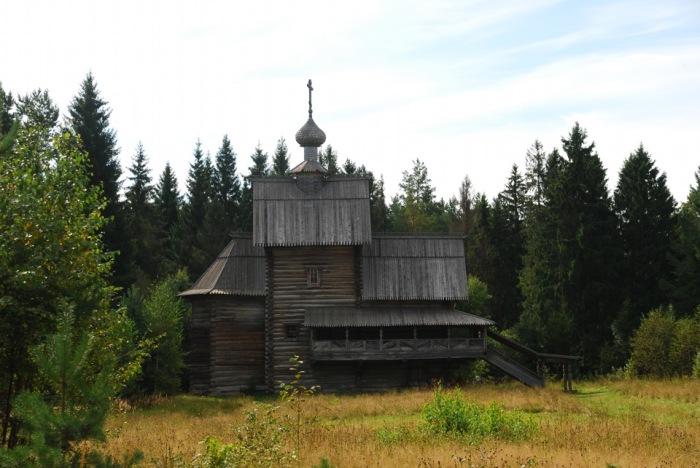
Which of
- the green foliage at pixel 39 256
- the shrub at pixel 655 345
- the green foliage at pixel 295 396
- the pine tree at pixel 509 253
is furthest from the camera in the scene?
the pine tree at pixel 509 253

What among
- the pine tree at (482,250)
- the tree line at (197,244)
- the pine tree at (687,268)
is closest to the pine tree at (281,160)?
the tree line at (197,244)

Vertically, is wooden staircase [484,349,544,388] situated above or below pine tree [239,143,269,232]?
below

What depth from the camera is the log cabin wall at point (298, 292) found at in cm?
3161

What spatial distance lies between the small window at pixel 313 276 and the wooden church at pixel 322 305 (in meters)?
0.05

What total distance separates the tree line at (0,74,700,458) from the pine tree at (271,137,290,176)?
0.49ft

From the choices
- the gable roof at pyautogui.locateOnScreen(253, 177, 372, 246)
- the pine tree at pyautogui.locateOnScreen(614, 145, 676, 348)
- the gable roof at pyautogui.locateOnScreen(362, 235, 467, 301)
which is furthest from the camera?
the pine tree at pyautogui.locateOnScreen(614, 145, 676, 348)

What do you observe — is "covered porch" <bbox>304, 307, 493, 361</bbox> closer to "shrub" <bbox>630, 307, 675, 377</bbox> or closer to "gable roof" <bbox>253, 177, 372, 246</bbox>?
"gable roof" <bbox>253, 177, 372, 246</bbox>

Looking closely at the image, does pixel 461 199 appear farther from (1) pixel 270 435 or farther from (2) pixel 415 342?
(1) pixel 270 435

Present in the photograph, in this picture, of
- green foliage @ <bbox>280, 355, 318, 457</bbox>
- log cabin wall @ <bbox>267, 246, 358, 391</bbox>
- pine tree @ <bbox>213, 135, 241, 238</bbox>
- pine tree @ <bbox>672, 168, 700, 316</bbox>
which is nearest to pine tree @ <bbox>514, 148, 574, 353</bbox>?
pine tree @ <bbox>672, 168, 700, 316</bbox>

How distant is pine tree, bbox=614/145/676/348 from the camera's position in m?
38.2

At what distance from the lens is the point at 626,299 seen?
37.1 metres

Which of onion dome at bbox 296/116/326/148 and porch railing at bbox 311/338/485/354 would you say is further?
onion dome at bbox 296/116/326/148

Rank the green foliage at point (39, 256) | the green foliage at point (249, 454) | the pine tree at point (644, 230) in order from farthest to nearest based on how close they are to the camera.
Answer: the pine tree at point (644, 230) → the green foliage at point (249, 454) → the green foliage at point (39, 256)

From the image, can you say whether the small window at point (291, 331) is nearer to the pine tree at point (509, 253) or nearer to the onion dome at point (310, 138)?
the onion dome at point (310, 138)
